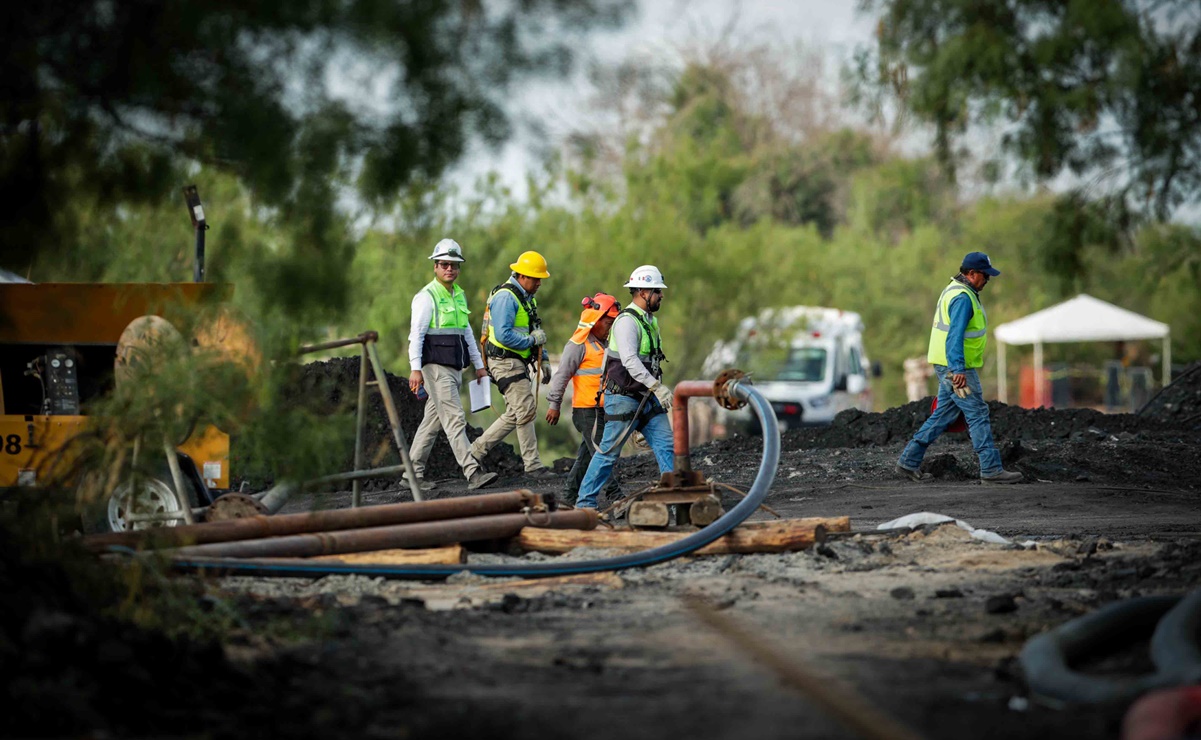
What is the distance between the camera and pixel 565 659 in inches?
256

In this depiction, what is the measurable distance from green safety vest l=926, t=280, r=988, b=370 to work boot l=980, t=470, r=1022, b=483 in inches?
48.4

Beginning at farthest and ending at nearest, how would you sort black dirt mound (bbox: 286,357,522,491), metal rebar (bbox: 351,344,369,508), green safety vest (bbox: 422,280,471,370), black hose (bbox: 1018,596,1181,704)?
black dirt mound (bbox: 286,357,522,491) < green safety vest (bbox: 422,280,471,370) < metal rebar (bbox: 351,344,369,508) < black hose (bbox: 1018,596,1181,704)

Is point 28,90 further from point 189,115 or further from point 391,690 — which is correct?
point 391,690

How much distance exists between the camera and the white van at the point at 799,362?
103ft

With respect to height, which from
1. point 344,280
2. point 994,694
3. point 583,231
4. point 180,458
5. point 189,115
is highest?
point 583,231

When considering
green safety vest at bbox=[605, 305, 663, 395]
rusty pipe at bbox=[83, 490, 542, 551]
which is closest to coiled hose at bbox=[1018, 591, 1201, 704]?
rusty pipe at bbox=[83, 490, 542, 551]

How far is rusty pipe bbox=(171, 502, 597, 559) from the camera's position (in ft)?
29.0

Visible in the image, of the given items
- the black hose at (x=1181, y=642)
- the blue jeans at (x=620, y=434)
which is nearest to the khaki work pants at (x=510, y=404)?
the blue jeans at (x=620, y=434)

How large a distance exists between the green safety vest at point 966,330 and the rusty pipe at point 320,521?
5.42 m

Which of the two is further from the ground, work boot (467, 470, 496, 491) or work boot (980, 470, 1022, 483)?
work boot (467, 470, 496, 491)

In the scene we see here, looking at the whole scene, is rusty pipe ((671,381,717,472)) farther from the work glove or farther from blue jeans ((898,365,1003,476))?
blue jeans ((898,365,1003,476))

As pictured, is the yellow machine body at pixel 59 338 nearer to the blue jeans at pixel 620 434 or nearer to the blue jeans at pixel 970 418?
the blue jeans at pixel 620 434

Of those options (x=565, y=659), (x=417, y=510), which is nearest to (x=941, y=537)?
(x=417, y=510)

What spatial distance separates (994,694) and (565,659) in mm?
1892
